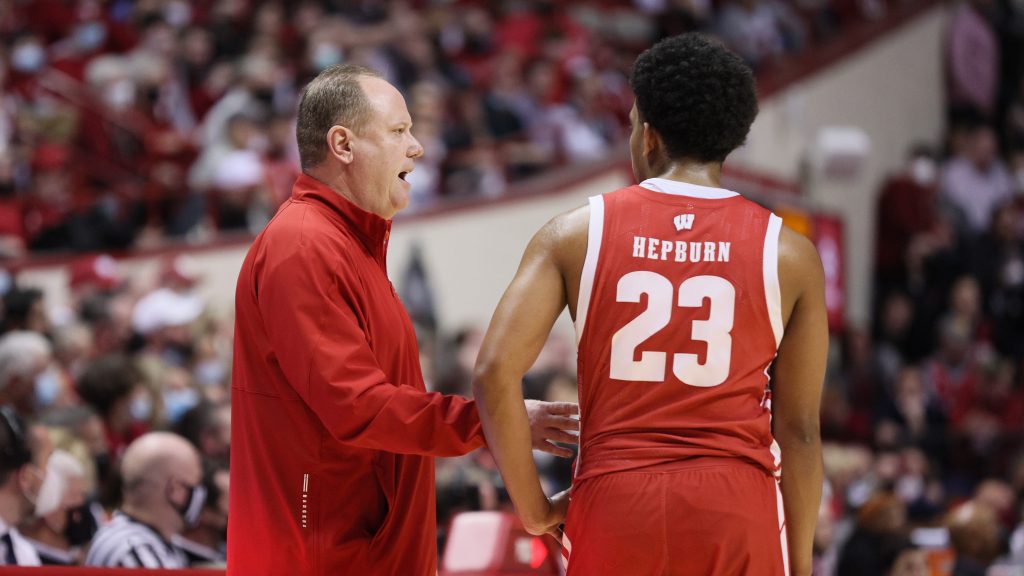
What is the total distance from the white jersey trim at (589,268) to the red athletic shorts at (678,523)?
37 centimetres

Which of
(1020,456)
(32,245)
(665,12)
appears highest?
(665,12)

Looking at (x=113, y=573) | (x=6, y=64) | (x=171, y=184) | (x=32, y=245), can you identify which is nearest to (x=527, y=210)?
(x=171, y=184)

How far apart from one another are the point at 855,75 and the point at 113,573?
42.4 ft

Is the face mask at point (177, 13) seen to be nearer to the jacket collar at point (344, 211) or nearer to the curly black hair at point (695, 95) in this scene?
the jacket collar at point (344, 211)

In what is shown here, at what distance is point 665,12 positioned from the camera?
16.0 meters

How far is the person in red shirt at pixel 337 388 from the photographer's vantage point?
11.2ft

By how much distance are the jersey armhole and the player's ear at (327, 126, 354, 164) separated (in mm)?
1073

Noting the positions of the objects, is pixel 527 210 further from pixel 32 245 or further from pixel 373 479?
pixel 373 479

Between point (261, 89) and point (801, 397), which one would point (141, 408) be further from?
point (261, 89)

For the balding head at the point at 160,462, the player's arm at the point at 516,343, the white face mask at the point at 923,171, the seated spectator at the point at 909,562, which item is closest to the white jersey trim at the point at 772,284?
the player's arm at the point at 516,343

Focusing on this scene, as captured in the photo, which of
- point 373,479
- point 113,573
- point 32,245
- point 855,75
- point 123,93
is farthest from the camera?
point 855,75

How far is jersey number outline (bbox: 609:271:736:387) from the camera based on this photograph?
10.9ft

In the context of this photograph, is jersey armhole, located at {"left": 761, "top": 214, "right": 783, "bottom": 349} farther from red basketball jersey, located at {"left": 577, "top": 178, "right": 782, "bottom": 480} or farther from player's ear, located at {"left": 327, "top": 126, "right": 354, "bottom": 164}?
player's ear, located at {"left": 327, "top": 126, "right": 354, "bottom": 164}

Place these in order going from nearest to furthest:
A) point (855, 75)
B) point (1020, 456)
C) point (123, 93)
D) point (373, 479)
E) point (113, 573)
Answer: point (373, 479) < point (113, 573) < point (1020, 456) < point (123, 93) < point (855, 75)
